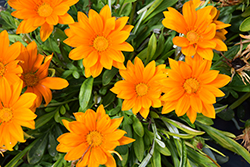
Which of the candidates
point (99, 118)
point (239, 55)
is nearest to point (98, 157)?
point (99, 118)

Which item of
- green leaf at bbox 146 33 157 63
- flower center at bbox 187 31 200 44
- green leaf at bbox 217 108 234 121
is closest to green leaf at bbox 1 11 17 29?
green leaf at bbox 146 33 157 63

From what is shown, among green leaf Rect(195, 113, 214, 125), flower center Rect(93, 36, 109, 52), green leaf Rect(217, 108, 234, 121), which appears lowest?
green leaf Rect(217, 108, 234, 121)

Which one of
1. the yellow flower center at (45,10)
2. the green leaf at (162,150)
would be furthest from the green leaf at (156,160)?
the yellow flower center at (45,10)

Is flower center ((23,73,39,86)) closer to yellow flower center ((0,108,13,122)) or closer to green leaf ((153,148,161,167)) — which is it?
yellow flower center ((0,108,13,122))

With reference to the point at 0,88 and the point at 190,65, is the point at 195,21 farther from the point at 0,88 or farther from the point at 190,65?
the point at 0,88

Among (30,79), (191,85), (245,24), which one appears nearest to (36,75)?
(30,79)

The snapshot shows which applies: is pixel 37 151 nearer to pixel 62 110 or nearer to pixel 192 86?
pixel 62 110
